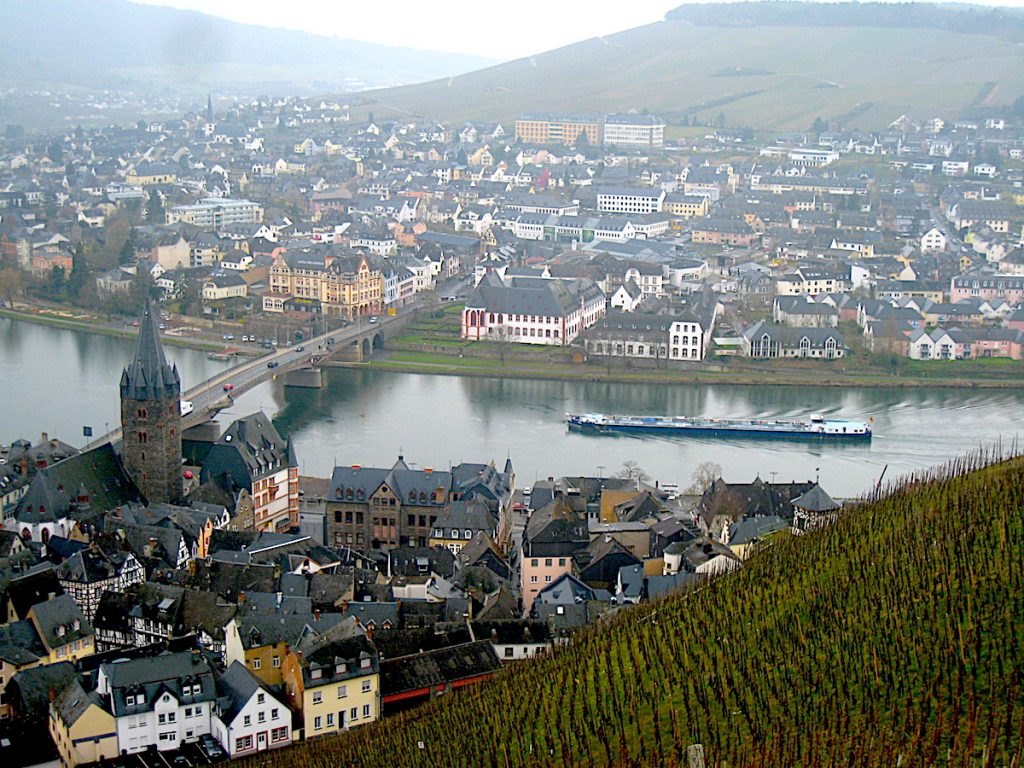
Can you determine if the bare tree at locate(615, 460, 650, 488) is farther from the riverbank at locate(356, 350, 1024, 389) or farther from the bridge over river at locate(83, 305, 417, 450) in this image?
the riverbank at locate(356, 350, 1024, 389)

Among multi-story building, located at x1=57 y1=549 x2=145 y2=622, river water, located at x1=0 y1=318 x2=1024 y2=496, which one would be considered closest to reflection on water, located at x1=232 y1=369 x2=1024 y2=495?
river water, located at x1=0 y1=318 x2=1024 y2=496

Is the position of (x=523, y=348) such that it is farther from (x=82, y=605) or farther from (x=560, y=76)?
(x=560, y=76)

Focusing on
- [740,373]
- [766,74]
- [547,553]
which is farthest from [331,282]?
[766,74]

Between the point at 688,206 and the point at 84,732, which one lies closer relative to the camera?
the point at 84,732

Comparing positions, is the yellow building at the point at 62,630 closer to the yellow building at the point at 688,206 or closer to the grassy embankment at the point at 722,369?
the grassy embankment at the point at 722,369

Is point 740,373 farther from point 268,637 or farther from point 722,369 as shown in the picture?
point 268,637

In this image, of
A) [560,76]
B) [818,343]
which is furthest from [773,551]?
[560,76]

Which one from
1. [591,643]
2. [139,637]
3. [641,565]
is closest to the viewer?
[591,643]
